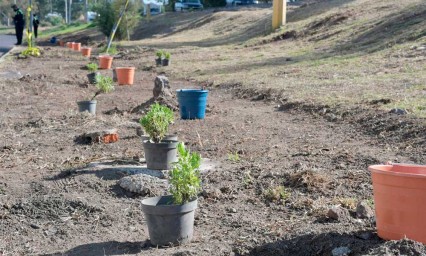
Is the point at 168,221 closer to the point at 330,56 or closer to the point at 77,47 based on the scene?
the point at 330,56

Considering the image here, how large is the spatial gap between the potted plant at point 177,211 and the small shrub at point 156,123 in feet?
7.13

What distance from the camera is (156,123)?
7.96 m

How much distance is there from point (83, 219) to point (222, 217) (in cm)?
115

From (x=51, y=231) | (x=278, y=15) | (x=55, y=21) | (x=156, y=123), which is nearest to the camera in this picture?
(x=51, y=231)

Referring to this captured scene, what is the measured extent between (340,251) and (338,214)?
972 millimetres

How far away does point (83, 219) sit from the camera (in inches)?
258

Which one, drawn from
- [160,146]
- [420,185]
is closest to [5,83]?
[160,146]

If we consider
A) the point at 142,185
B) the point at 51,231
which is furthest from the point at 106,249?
the point at 142,185

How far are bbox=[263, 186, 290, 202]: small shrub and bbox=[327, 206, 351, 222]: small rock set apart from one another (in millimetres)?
859

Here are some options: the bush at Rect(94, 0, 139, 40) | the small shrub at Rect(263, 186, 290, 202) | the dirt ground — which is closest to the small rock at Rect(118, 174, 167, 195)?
the dirt ground

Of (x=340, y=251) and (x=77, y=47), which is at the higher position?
(x=340, y=251)

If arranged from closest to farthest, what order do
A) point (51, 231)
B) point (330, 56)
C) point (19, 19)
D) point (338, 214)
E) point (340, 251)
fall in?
point (340, 251) → point (338, 214) → point (51, 231) → point (330, 56) → point (19, 19)

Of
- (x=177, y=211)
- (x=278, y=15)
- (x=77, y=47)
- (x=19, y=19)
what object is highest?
(x=278, y=15)

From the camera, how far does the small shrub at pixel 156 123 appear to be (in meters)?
7.93
